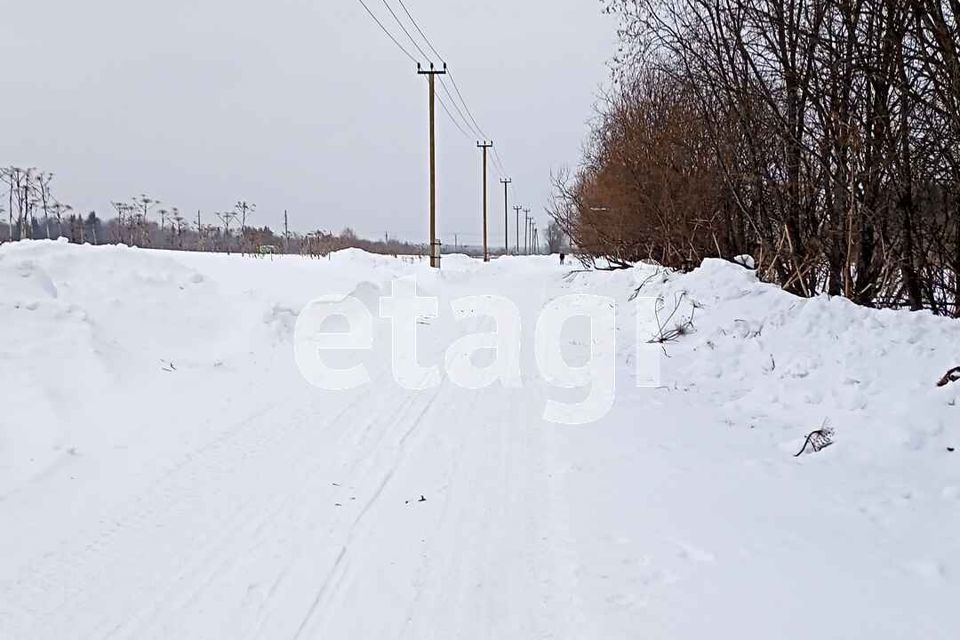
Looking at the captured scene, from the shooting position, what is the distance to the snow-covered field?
9.54 ft

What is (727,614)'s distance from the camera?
2850mm

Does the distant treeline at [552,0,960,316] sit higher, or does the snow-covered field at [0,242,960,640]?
the distant treeline at [552,0,960,316]

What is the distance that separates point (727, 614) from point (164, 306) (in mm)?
7561

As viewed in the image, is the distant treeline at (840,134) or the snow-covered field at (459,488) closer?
the snow-covered field at (459,488)

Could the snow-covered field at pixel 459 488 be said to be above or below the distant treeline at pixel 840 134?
below

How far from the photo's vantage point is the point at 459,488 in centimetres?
432

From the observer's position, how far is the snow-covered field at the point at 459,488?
2908 mm

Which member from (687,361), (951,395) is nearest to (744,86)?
(687,361)

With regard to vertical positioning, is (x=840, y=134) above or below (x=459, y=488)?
above

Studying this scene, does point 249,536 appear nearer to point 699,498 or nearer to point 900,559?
point 699,498

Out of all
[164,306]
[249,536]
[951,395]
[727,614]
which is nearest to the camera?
[727,614]

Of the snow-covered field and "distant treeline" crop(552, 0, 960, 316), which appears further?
"distant treeline" crop(552, 0, 960, 316)

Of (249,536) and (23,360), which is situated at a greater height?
(23,360)

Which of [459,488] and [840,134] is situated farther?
[840,134]
